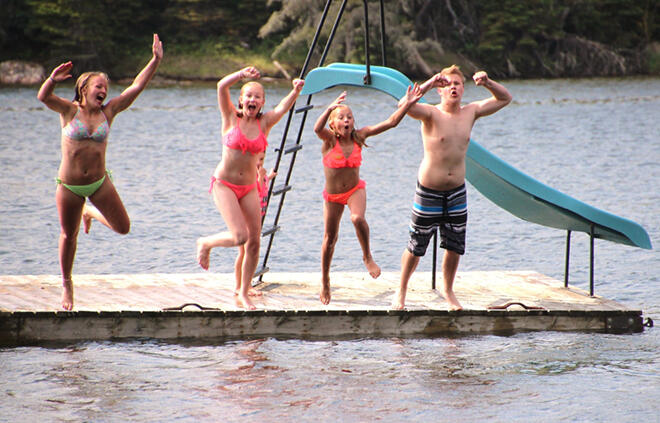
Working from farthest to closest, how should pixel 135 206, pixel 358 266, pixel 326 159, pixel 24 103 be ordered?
pixel 24 103 < pixel 135 206 < pixel 358 266 < pixel 326 159

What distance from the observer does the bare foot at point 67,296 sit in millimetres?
8555

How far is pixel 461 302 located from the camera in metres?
9.32

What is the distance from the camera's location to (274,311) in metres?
8.70

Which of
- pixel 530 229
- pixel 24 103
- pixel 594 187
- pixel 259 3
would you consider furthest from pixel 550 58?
pixel 530 229

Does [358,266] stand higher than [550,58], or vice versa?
[550,58]

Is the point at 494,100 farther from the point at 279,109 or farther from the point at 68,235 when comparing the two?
the point at 68,235

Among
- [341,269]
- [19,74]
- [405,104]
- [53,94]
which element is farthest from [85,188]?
[19,74]

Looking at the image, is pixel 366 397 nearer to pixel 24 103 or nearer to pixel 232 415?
pixel 232 415

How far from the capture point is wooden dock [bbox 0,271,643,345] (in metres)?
8.54

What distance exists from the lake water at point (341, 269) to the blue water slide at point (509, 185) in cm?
106

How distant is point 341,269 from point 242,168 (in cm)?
579

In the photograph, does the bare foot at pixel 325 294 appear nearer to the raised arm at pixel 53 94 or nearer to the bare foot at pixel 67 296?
the bare foot at pixel 67 296

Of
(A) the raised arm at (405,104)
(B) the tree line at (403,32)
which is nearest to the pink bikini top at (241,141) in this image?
(A) the raised arm at (405,104)

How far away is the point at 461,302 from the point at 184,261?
628cm
